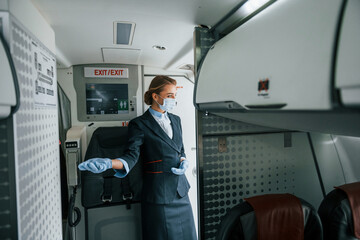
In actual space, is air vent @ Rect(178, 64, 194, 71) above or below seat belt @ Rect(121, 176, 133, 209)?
above

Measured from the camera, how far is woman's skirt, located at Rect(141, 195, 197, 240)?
7.19 ft

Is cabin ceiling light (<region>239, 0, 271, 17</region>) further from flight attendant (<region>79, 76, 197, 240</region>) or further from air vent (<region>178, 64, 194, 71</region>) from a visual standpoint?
air vent (<region>178, 64, 194, 71</region>)

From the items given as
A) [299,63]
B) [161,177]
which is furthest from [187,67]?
[299,63]

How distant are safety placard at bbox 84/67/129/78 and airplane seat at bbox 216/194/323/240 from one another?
2.43 m

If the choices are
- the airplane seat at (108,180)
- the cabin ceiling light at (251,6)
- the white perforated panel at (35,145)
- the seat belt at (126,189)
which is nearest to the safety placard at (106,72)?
the airplane seat at (108,180)

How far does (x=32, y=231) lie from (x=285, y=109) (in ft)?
4.03

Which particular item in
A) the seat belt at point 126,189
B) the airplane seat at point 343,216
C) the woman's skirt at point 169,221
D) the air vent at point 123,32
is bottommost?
the woman's skirt at point 169,221

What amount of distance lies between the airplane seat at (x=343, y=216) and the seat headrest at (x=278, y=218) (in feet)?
0.85

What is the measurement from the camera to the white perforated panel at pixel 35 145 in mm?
908

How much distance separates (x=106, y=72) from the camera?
Result: 116 inches

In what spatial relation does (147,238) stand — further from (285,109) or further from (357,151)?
(357,151)

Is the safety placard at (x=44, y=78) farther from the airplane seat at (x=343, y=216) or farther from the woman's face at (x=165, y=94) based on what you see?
the airplane seat at (x=343, y=216)

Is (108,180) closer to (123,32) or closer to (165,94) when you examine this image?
(165,94)

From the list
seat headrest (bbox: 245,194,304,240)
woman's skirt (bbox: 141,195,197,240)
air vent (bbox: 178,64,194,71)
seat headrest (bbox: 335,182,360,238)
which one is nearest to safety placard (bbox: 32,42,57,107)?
seat headrest (bbox: 245,194,304,240)
